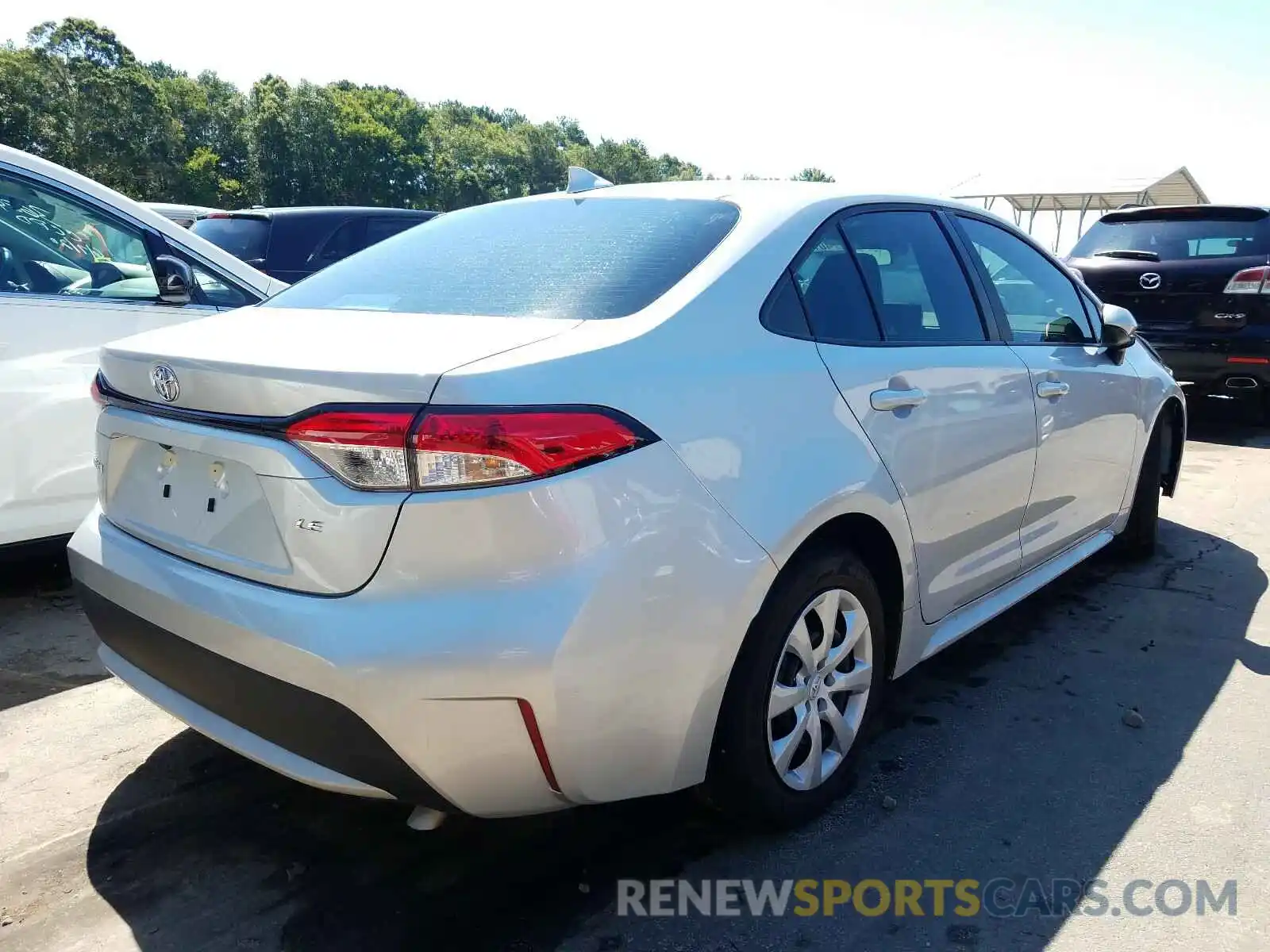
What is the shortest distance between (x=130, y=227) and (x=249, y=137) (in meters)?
74.0

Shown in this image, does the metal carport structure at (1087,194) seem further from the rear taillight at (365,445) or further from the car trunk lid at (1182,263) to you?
the rear taillight at (365,445)

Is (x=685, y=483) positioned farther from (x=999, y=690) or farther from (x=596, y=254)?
(x=999, y=690)

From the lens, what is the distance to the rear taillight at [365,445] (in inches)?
68.8

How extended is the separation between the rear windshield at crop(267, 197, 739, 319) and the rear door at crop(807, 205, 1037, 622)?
35 centimetres

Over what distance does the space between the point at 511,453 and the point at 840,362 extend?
103 cm

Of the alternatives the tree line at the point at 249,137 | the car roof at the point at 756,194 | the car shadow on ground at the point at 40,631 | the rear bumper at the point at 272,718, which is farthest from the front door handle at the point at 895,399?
the tree line at the point at 249,137

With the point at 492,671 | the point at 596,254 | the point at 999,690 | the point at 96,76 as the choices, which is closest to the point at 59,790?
the point at 492,671

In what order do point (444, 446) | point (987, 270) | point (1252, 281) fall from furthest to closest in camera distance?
point (1252, 281), point (987, 270), point (444, 446)

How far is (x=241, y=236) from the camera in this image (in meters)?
8.41

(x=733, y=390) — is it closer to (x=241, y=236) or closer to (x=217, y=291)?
(x=217, y=291)

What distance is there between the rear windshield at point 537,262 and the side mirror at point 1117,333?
6.79ft

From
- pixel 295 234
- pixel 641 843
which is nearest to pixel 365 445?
pixel 641 843

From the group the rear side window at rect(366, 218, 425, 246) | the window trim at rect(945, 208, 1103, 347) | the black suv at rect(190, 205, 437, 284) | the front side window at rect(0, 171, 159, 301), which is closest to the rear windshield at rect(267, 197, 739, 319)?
the window trim at rect(945, 208, 1103, 347)

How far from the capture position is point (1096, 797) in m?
2.61
